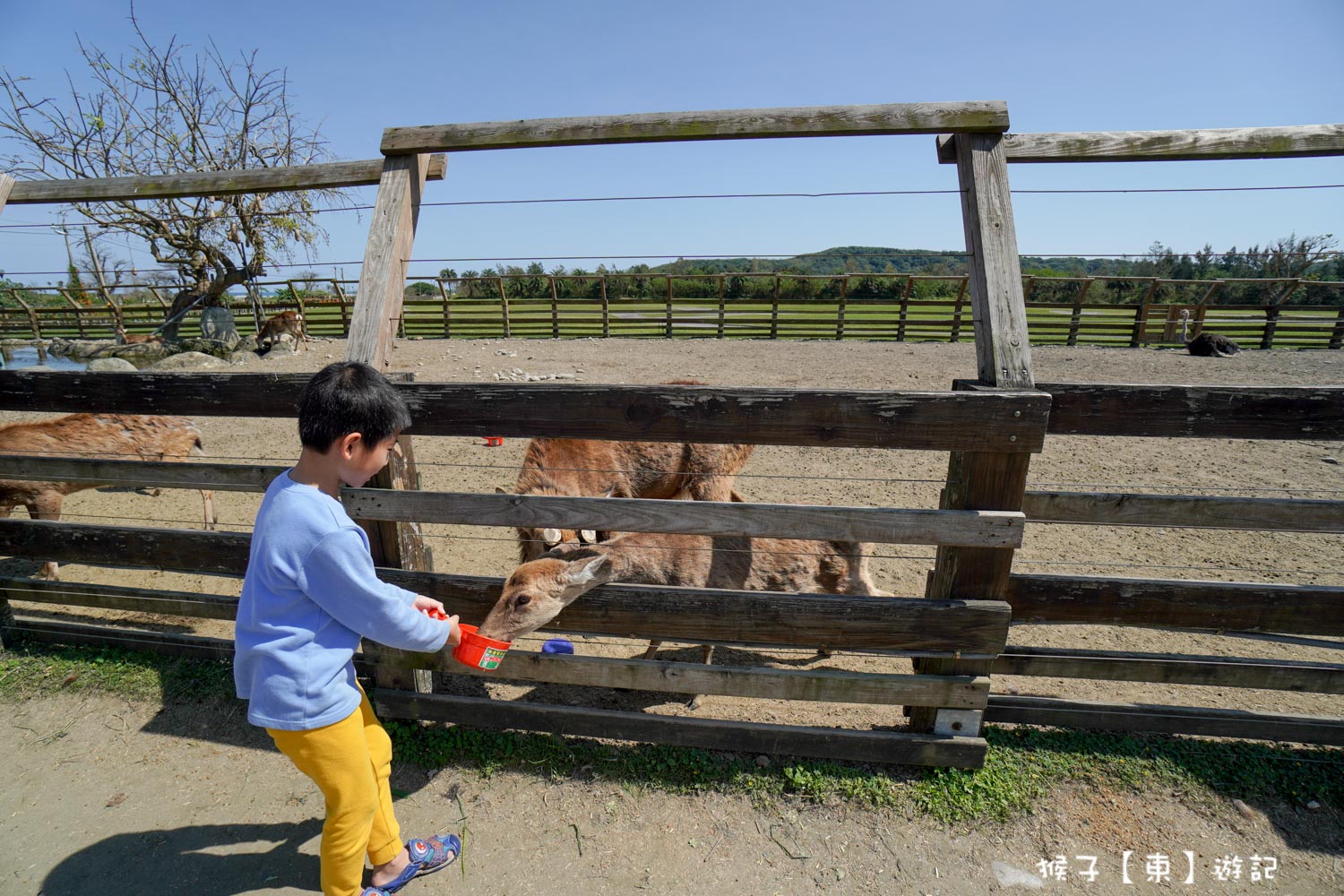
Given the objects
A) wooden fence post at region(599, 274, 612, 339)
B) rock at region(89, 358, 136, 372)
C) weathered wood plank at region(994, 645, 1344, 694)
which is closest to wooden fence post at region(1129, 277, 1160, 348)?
wooden fence post at region(599, 274, 612, 339)

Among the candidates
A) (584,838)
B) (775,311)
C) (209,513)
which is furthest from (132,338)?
(584,838)

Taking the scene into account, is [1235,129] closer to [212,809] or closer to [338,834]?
[338,834]

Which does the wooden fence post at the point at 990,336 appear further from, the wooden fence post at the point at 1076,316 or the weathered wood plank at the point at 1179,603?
the wooden fence post at the point at 1076,316

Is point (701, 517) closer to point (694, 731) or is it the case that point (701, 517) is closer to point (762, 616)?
point (762, 616)

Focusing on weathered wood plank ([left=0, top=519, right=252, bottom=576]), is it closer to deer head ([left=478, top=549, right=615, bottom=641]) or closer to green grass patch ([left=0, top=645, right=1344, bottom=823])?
green grass patch ([left=0, top=645, right=1344, bottom=823])

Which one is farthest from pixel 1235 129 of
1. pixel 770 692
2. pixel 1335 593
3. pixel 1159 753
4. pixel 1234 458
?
pixel 1234 458

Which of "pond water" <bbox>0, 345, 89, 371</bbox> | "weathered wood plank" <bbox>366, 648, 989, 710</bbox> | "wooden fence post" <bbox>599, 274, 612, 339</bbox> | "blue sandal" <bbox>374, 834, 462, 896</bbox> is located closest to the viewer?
"blue sandal" <bbox>374, 834, 462, 896</bbox>

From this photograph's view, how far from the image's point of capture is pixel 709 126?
9.21ft

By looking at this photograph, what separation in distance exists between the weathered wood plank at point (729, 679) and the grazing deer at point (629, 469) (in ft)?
6.74

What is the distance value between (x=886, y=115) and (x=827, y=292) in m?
34.7

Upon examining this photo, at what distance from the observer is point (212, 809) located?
2896mm

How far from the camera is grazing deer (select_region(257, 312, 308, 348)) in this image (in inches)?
749

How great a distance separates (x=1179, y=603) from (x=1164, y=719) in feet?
2.31

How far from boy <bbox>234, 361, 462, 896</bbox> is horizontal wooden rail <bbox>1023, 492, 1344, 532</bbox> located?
2693 millimetres
